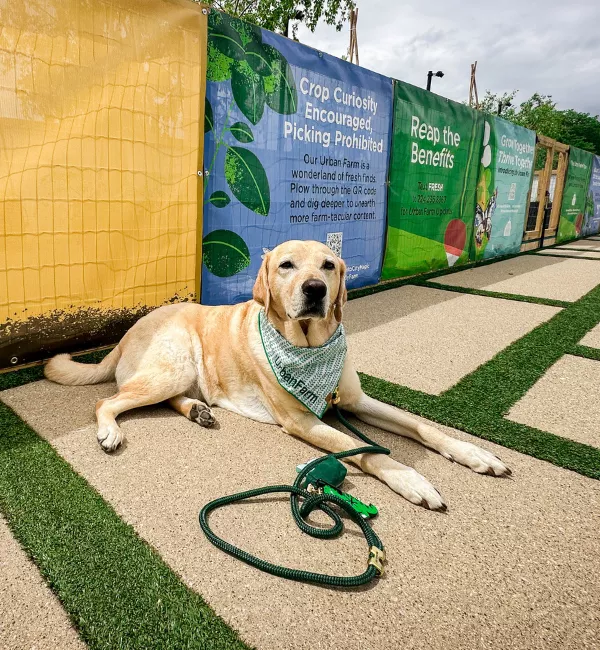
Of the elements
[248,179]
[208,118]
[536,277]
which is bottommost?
[536,277]

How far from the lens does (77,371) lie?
9.91ft

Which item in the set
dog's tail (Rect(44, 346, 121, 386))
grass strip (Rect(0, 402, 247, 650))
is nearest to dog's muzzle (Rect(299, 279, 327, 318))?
grass strip (Rect(0, 402, 247, 650))

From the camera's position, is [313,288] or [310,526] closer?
[310,526]

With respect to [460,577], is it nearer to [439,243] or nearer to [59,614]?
[59,614]

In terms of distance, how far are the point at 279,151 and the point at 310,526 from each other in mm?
3824

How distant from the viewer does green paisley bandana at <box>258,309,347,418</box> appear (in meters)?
2.41

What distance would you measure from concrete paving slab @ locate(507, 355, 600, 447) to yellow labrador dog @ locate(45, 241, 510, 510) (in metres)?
0.68

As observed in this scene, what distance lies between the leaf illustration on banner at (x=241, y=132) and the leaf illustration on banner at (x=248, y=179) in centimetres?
9

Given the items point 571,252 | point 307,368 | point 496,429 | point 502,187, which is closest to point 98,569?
point 307,368

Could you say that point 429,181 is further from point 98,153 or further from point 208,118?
point 98,153

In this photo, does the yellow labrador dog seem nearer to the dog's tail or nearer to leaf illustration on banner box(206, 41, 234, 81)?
the dog's tail

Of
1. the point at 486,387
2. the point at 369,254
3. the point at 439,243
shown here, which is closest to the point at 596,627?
the point at 486,387

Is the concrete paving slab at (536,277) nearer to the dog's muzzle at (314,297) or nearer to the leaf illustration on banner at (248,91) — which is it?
the leaf illustration on banner at (248,91)

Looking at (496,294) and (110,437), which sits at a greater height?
(496,294)
